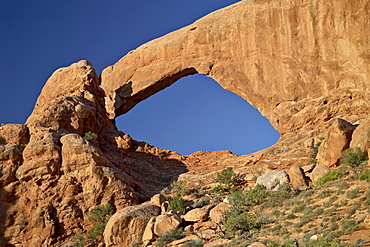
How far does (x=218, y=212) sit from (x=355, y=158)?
8705 millimetres

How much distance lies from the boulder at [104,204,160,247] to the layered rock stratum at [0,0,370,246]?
407 centimetres

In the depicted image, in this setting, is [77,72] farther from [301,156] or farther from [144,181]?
[301,156]

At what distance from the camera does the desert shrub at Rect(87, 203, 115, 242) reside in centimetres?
3061

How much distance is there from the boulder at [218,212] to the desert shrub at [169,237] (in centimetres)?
209

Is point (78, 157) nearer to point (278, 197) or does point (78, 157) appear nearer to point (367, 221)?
point (278, 197)

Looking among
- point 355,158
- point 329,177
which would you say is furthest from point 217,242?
point 355,158

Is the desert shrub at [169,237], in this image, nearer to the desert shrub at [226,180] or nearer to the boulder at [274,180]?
the boulder at [274,180]

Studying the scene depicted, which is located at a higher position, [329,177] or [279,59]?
[279,59]

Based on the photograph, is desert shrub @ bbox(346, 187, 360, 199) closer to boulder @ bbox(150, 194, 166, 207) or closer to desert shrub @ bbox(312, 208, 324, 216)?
desert shrub @ bbox(312, 208, 324, 216)

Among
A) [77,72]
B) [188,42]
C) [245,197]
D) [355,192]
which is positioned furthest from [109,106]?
[355,192]

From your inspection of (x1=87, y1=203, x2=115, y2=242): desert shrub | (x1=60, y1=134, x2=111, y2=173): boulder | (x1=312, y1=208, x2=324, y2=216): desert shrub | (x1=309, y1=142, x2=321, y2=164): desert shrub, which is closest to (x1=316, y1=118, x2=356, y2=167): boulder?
(x1=309, y1=142, x2=321, y2=164): desert shrub

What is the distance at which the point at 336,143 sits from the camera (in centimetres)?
3102

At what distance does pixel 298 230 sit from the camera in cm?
2125

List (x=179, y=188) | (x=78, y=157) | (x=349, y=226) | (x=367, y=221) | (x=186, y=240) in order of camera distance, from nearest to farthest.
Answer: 1. (x=367, y=221)
2. (x=349, y=226)
3. (x=186, y=240)
4. (x=78, y=157)
5. (x=179, y=188)
